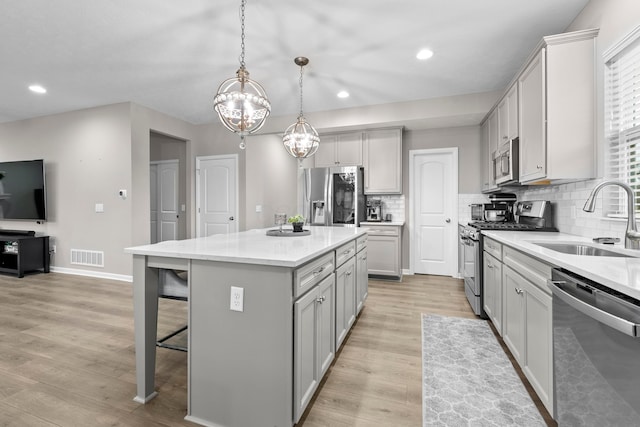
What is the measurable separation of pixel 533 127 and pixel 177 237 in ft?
18.8

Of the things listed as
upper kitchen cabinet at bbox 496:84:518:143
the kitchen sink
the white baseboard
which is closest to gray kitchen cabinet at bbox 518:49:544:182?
upper kitchen cabinet at bbox 496:84:518:143

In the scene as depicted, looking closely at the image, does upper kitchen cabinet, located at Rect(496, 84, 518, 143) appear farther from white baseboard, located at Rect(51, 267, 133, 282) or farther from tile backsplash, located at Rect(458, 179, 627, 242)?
white baseboard, located at Rect(51, 267, 133, 282)

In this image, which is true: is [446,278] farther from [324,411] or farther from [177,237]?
[177,237]

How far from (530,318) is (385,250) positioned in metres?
2.81

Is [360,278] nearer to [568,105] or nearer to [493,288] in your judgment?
[493,288]

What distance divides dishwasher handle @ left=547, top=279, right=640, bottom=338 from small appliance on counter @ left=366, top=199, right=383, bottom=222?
3667 mm

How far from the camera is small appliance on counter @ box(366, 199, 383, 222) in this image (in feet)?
16.6

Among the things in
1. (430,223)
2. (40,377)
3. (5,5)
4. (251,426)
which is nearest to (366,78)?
(430,223)

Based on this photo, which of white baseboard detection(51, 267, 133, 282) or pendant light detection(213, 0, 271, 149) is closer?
pendant light detection(213, 0, 271, 149)

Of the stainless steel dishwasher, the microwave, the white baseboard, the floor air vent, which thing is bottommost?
the white baseboard

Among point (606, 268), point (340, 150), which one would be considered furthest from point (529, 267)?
point (340, 150)

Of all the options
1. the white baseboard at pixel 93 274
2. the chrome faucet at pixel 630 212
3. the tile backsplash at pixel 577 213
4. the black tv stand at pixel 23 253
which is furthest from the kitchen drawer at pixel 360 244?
the black tv stand at pixel 23 253

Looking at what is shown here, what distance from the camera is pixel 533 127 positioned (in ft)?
8.24

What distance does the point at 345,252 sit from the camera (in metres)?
2.36
